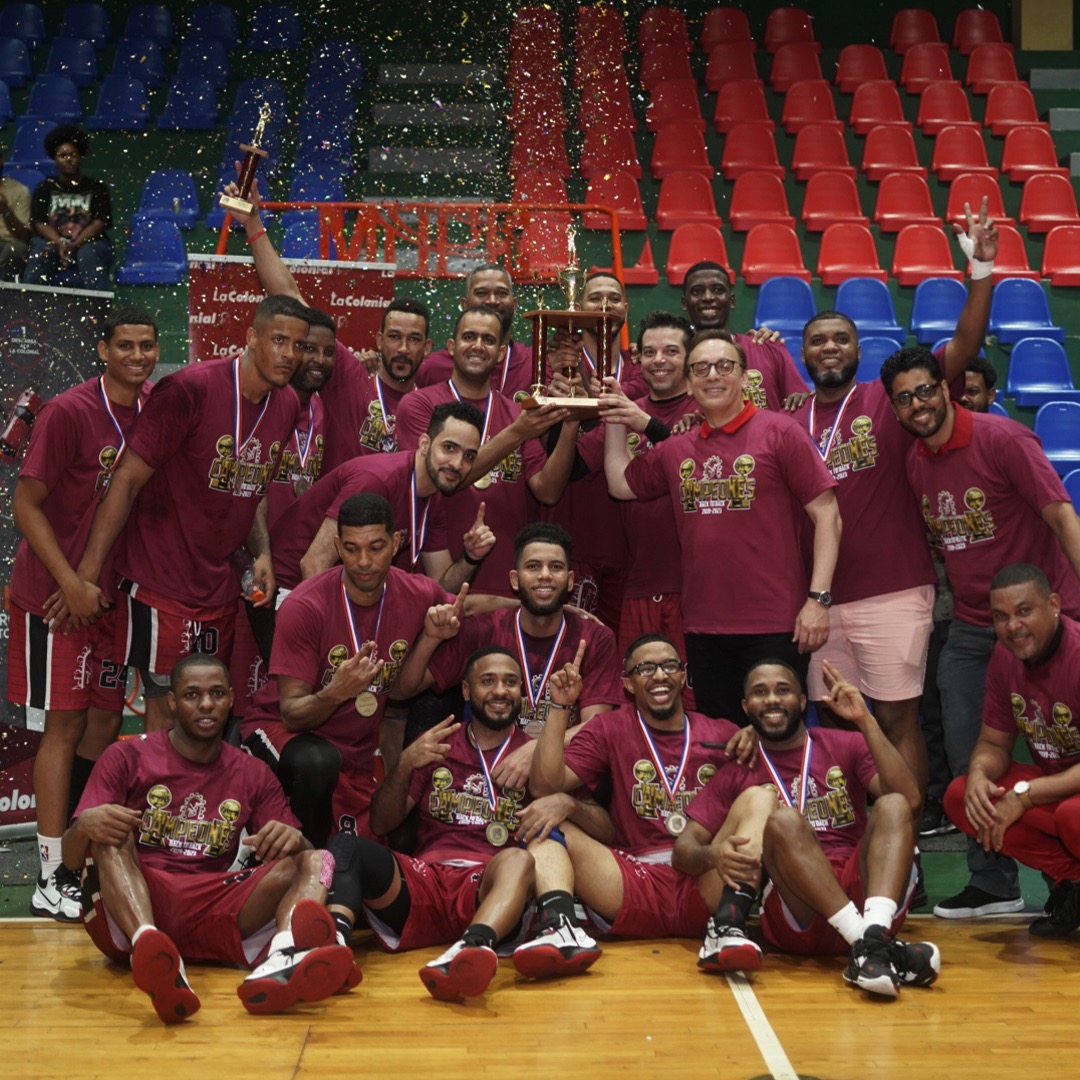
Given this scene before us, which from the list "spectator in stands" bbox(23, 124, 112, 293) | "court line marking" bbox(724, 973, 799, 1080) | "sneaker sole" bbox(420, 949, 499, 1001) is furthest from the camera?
"spectator in stands" bbox(23, 124, 112, 293)

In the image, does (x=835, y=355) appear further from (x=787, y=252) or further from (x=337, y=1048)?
(x=787, y=252)

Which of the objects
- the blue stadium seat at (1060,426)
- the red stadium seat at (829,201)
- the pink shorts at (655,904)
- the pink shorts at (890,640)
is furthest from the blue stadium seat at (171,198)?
the pink shorts at (655,904)

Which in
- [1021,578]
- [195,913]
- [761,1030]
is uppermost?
[1021,578]

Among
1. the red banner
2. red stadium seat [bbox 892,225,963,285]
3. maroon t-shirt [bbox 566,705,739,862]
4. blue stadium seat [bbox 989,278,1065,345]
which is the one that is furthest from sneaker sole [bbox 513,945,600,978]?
red stadium seat [bbox 892,225,963,285]

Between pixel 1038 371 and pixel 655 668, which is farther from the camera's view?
pixel 1038 371

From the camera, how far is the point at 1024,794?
4.62 meters

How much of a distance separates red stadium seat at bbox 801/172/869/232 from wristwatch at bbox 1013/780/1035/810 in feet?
21.5

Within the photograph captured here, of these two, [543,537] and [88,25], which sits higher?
[88,25]

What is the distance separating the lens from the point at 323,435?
5.73 metres

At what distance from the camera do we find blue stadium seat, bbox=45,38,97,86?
12336 millimetres

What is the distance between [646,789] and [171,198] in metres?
7.36

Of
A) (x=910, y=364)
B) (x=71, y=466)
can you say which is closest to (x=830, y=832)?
(x=910, y=364)

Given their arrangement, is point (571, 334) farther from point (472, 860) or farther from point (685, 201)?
point (685, 201)

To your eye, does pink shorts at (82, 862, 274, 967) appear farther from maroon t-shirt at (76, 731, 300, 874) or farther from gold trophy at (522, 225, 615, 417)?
gold trophy at (522, 225, 615, 417)
